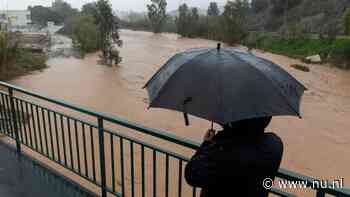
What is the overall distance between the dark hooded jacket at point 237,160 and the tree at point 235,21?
22.2 metres

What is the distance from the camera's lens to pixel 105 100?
9.21 m

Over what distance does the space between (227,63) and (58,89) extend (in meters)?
9.59

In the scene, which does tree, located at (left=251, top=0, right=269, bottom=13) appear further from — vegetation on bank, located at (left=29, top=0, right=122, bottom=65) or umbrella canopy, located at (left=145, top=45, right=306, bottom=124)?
umbrella canopy, located at (left=145, top=45, right=306, bottom=124)

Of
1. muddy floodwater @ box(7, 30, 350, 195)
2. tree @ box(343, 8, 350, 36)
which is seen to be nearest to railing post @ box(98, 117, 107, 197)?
muddy floodwater @ box(7, 30, 350, 195)

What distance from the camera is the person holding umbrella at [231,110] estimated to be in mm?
1208

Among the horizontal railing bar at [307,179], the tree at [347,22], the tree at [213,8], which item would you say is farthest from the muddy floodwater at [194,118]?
the tree at [213,8]

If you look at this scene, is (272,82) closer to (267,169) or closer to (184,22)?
(267,169)

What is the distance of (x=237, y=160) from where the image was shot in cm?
119

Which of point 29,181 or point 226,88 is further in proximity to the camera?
point 29,181

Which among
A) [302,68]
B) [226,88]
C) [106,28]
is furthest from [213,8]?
[226,88]

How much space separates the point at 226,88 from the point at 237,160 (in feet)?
0.90

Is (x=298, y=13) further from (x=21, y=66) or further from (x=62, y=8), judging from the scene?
(x=62, y=8)

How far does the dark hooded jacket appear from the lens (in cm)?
120

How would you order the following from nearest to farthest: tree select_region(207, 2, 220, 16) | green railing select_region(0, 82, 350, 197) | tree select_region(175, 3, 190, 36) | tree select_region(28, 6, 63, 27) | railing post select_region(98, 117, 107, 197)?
1. green railing select_region(0, 82, 350, 197)
2. railing post select_region(98, 117, 107, 197)
3. tree select_region(175, 3, 190, 36)
4. tree select_region(28, 6, 63, 27)
5. tree select_region(207, 2, 220, 16)
